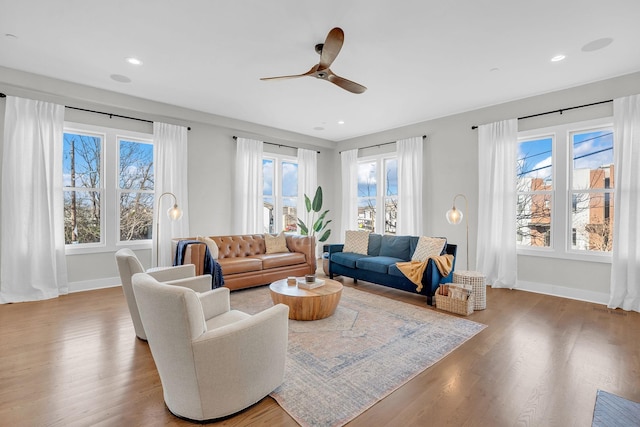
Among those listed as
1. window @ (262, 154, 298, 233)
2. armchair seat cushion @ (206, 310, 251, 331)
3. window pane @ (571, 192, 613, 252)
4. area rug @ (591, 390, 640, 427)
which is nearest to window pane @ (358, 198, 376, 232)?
window @ (262, 154, 298, 233)

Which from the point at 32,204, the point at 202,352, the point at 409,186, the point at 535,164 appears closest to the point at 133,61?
the point at 32,204

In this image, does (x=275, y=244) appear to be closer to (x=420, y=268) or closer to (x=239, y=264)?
(x=239, y=264)

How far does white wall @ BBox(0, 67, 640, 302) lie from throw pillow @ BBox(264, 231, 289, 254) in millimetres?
1079

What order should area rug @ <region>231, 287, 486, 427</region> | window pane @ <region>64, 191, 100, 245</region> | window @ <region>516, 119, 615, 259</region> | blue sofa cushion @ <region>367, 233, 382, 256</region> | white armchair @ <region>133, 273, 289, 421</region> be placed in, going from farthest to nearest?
blue sofa cushion @ <region>367, 233, 382, 256</region>
window pane @ <region>64, 191, 100, 245</region>
window @ <region>516, 119, 615, 259</region>
area rug @ <region>231, 287, 486, 427</region>
white armchair @ <region>133, 273, 289, 421</region>

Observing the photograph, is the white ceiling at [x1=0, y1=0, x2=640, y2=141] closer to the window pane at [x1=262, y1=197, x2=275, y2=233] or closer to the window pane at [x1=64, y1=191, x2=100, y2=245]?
the window pane at [x1=64, y1=191, x2=100, y2=245]

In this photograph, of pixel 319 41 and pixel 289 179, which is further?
pixel 289 179

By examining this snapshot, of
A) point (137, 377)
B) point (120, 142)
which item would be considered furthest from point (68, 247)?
point (137, 377)

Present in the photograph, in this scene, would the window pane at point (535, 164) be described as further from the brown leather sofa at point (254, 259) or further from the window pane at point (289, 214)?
the window pane at point (289, 214)

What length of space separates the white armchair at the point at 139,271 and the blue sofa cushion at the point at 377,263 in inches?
102

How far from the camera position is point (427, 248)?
453 cm

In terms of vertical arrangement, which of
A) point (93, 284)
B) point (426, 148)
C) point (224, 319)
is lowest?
point (93, 284)

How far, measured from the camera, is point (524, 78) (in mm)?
4125

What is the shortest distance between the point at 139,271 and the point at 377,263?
10.6ft

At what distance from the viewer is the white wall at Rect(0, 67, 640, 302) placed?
4.23 meters
